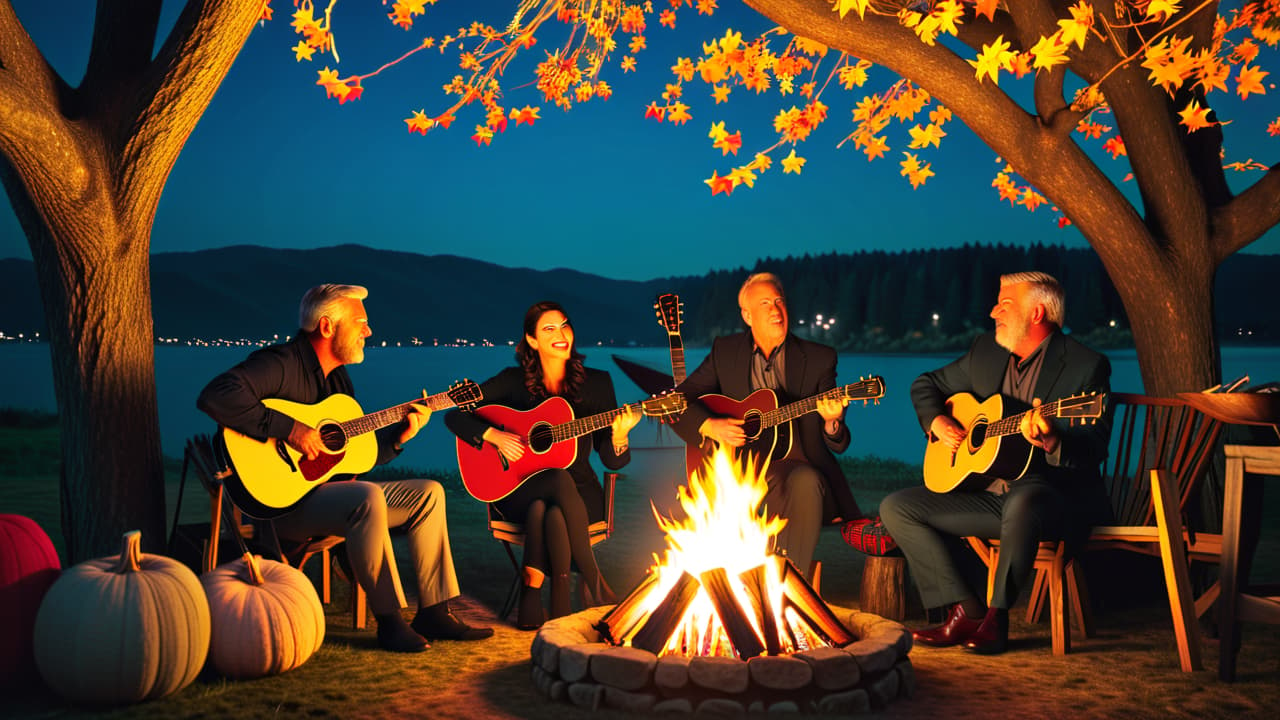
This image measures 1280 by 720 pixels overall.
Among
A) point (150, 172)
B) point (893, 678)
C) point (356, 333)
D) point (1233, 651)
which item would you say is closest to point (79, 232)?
point (150, 172)

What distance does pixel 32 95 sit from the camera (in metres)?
4.75

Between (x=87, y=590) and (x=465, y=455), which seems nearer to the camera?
(x=87, y=590)

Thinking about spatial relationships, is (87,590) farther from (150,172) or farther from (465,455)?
(150,172)

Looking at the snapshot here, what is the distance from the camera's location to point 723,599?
3.95m

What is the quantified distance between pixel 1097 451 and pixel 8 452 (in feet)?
50.2

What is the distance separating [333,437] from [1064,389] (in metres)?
3.42

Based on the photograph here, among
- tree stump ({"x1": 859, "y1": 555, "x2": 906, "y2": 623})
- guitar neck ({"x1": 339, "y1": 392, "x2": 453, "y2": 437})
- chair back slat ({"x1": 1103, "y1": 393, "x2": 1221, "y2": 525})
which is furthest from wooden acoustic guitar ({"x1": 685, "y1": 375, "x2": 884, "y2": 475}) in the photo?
guitar neck ({"x1": 339, "y1": 392, "x2": 453, "y2": 437})

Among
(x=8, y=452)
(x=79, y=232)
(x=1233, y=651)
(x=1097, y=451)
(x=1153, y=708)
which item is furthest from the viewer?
(x=8, y=452)

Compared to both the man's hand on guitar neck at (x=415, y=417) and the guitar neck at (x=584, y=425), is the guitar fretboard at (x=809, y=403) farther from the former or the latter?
the man's hand on guitar neck at (x=415, y=417)

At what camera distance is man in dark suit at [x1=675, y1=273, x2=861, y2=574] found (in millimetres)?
5176

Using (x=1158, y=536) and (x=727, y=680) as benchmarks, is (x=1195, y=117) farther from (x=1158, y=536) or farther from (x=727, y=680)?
(x=727, y=680)

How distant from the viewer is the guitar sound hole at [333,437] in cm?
489

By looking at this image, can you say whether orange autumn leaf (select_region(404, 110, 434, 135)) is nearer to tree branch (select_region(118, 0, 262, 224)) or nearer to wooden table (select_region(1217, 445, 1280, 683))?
tree branch (select_region(118, 0, 262, 224))

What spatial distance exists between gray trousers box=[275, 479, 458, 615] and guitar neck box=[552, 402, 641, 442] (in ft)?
2.40
